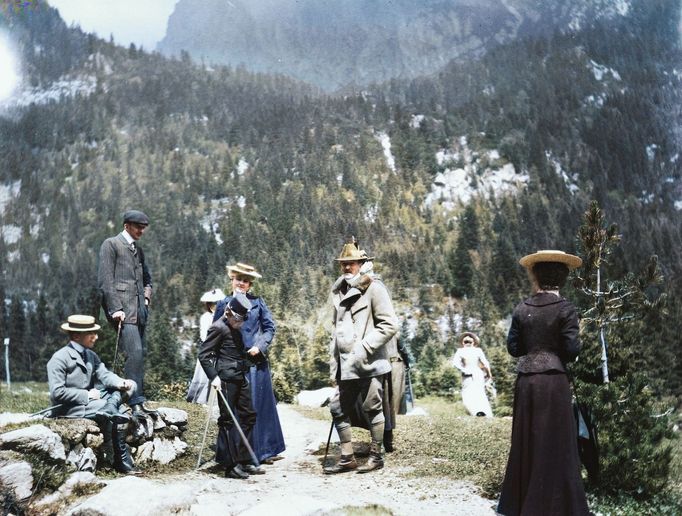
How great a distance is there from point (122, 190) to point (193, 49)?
11200 mm

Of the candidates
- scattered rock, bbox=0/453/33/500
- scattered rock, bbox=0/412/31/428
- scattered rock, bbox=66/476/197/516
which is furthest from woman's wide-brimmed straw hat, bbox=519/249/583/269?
scattered rock, bbox=0/412/31/428

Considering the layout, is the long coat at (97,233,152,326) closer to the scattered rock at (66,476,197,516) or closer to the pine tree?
the scattered rock at (66,476,197,516)

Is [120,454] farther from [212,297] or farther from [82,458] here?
[212,297]

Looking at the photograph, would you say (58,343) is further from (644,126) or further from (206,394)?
(644,126)

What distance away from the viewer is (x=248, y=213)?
34688 mm

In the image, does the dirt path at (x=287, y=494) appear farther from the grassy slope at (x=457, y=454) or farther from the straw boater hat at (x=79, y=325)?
the straw boater hat at (x=79, y=325)

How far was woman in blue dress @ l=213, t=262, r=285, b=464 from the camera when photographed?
6172mm

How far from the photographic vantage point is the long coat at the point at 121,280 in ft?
20.5

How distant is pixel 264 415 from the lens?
6574mm

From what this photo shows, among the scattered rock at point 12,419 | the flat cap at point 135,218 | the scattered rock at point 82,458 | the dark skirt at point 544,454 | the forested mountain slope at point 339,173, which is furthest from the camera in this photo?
the forested mountain slope at point 339,173

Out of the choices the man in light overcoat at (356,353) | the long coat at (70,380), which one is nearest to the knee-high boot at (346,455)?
the man in light overcoat at (356,353)

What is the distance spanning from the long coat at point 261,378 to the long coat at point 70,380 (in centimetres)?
137

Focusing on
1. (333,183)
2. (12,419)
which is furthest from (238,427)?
(333,183)

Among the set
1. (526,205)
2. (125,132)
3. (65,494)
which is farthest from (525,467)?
(125,132)
